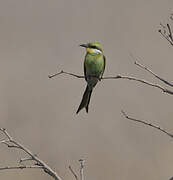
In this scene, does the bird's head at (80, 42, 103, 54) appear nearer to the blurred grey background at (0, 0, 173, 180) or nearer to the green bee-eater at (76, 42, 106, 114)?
the green bee-eater at (76, 42, 106, 114)

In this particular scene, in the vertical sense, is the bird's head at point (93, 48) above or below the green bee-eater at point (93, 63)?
above

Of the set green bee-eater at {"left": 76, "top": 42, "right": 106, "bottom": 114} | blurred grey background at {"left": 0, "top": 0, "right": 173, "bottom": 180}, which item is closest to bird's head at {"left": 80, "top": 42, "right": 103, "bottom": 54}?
green bee-eater at {"left": 76, "top": 42, "right": 106, "bottom": 114}

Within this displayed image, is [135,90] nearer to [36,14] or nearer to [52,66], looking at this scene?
[52,66]

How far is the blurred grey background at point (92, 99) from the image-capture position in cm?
595

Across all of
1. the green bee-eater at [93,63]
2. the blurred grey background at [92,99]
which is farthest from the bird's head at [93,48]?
the blurred grey background at [92,99]

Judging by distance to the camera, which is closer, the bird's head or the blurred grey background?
the bird's head

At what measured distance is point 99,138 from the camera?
21.2 ft

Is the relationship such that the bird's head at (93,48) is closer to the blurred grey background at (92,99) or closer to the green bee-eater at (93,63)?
the green bee-eater at (93,63)

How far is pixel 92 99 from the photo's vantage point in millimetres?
7586

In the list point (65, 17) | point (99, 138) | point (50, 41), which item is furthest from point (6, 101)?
point (65, 17)

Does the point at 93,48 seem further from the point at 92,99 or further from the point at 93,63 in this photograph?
the point at 92,99

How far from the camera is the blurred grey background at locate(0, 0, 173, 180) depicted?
5953 mm

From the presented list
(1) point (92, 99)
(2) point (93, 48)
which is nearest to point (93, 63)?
(2) point (93, 48)

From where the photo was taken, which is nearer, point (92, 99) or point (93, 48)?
point (93, 48)
